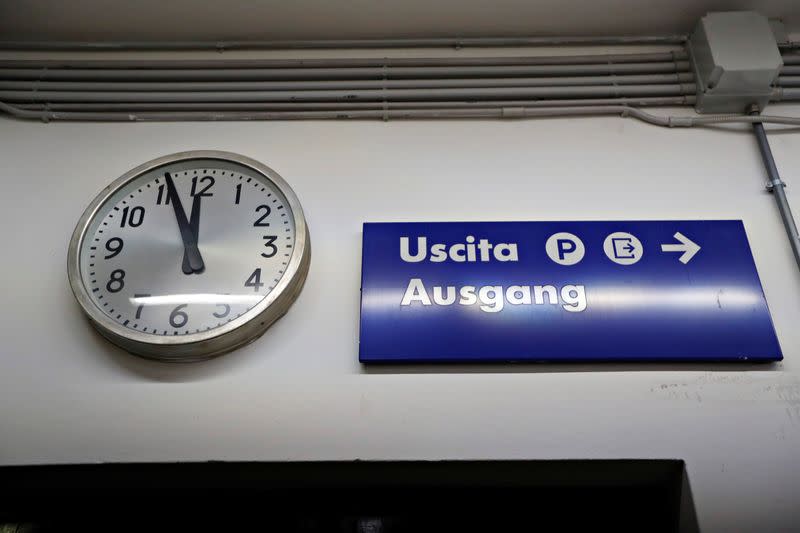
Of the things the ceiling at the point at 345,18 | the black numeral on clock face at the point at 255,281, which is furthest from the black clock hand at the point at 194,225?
the ceiling at the point at 345,18

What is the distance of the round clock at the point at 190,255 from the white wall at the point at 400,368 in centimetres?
9

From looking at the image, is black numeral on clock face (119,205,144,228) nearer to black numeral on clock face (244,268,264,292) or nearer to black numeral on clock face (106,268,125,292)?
black numeral on clock face (106,268,125,292)

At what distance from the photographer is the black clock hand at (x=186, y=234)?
1453mm

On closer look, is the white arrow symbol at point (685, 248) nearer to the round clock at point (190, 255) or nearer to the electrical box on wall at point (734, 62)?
the electrical box on wall at point (734, 62)

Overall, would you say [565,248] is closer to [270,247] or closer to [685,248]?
[685,248]

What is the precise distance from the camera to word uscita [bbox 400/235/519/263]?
1.48m

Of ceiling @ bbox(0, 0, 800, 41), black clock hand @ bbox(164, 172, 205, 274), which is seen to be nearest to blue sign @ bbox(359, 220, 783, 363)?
black clock hand @ bbox(164, 172, 205, 274)

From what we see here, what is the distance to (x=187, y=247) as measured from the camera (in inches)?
58.2

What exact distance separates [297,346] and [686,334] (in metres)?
0.91

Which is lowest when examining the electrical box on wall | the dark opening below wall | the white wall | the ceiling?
the dark opening below wall

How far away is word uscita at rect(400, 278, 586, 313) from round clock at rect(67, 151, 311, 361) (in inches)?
11.7

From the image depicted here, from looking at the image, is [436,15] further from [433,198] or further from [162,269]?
[162,269]

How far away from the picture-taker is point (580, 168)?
1.68 m

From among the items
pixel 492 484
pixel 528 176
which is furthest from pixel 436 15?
pixel 492 484
